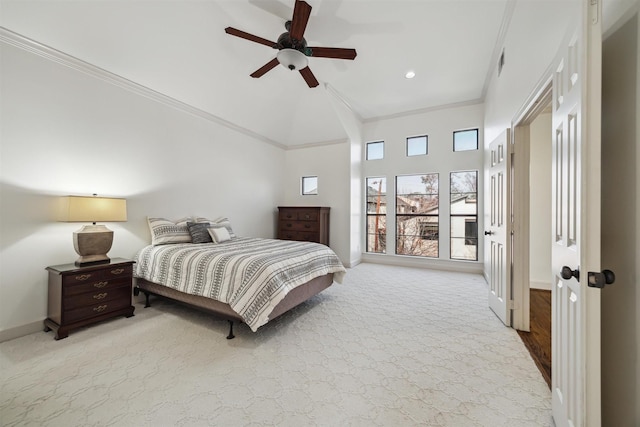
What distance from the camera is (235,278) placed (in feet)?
7.74

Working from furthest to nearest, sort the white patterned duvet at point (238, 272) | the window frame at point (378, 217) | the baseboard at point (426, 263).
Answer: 1. the window frame at point (378, 217)
2. the baseboard at point (426, 263)
3. the white patterned duvet at point (238, 272)

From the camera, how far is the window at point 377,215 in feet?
18.9

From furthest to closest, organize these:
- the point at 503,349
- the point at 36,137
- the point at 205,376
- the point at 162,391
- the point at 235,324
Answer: the point at 235,324
the point at 36,137
the point at 503,349
the point at 205,376
the point at 162,391

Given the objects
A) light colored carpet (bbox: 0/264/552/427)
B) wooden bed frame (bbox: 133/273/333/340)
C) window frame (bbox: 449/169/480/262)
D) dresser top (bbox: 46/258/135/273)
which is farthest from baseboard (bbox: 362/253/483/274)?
dresser top (bbox: 46/258/135/273)

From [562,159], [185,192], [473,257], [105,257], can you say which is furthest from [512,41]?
[105,257]

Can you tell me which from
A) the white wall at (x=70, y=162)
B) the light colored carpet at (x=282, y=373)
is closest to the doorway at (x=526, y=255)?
the light colored carpet at (x=282, y=373)

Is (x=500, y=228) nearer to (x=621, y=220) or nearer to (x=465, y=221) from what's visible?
(x=621, y=220)

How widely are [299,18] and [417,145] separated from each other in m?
3.99

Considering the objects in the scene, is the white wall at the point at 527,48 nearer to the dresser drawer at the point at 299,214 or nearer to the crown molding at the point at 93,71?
the dresser drawer at the point at 299,214

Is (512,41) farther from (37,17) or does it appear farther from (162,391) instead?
(37,17)

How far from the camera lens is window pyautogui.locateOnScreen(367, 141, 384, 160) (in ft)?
19.0

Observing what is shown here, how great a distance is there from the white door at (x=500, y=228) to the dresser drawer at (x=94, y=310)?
4.16 meters

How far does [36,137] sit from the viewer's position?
2455 millimetres

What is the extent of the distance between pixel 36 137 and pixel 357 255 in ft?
17.0
